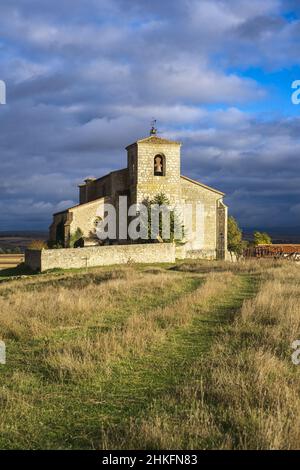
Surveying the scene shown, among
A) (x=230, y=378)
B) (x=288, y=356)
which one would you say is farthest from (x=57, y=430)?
(x=288, y=356)

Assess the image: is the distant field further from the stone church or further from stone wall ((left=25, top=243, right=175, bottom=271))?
stone wall ((left=25, top=243, right=175, bottom=271))

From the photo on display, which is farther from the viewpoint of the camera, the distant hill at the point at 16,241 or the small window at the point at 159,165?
the distant hill at the point at 16,241

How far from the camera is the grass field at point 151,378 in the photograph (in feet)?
16.4

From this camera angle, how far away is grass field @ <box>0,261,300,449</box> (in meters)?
5.01

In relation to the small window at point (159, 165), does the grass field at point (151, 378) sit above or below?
below

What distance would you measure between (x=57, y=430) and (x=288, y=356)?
13.8 feet

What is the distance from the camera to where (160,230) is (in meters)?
41.2

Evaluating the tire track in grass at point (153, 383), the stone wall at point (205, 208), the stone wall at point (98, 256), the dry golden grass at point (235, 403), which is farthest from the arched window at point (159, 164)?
the dry golden grass at point (235, 403)

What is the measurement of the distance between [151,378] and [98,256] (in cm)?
2728

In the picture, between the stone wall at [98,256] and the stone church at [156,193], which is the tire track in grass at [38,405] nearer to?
the stone wall at [98,256]

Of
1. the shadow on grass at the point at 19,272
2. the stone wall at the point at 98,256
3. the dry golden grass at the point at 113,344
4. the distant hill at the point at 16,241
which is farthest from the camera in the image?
the distant hill at the point at 16,241

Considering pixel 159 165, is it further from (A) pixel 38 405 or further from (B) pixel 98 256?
(A) pixel 38 405

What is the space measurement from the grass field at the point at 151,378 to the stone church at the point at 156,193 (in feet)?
94.7
